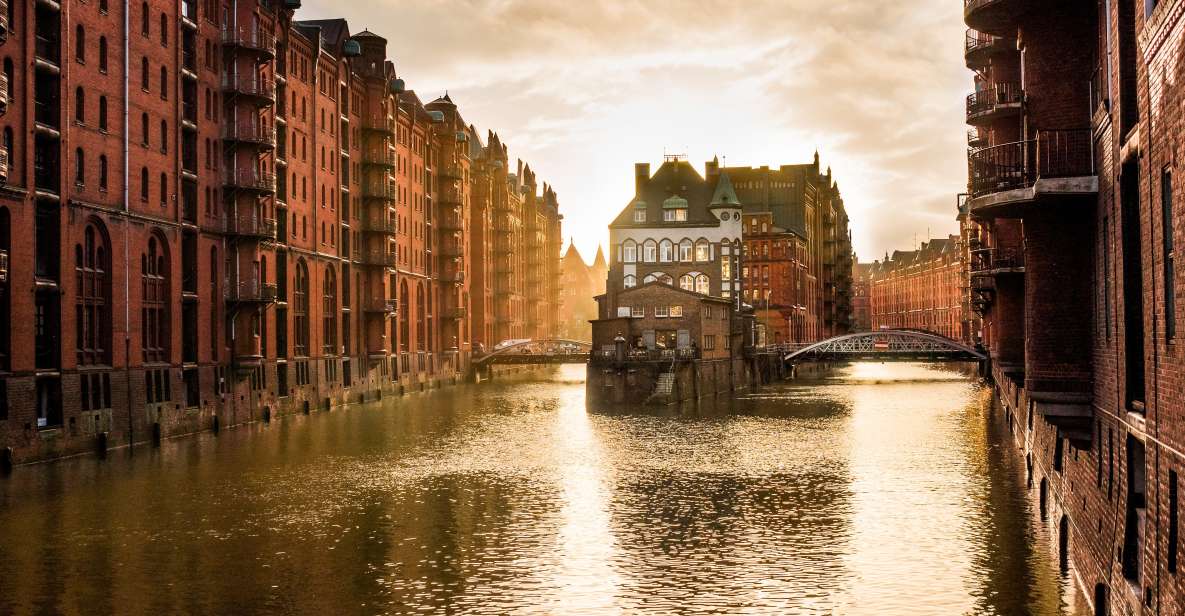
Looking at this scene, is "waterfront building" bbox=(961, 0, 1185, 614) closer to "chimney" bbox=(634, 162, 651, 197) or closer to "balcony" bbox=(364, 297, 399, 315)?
"balcony" bbox=(364, 297, 399, 315)

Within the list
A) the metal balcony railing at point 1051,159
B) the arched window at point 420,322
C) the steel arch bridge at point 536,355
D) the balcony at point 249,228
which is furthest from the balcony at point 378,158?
the metal balcony railing at point 1051,159

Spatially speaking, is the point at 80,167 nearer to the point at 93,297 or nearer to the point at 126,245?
Answer: the point at 126,245

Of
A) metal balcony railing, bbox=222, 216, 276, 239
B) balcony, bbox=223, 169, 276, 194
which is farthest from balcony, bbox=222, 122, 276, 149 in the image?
metal balcony railing, bbox=222, 216, 276, 239

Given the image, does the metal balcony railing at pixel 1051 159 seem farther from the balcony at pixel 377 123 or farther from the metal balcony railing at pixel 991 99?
the balcony at pixel 377 123

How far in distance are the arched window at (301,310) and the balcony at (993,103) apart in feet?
135

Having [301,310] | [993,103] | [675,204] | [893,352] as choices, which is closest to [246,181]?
[301,310]

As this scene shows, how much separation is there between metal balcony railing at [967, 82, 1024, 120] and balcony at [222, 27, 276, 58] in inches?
1357

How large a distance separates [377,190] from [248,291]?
22361 millimetres

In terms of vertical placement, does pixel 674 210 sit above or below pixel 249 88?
below

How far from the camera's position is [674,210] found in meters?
111

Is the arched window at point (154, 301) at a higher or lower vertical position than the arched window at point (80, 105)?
lower

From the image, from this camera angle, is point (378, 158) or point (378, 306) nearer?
point (378, 306)

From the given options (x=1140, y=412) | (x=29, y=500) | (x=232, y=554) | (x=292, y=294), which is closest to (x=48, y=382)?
(x=29, y=500)

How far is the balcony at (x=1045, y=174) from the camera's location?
61.6ft
